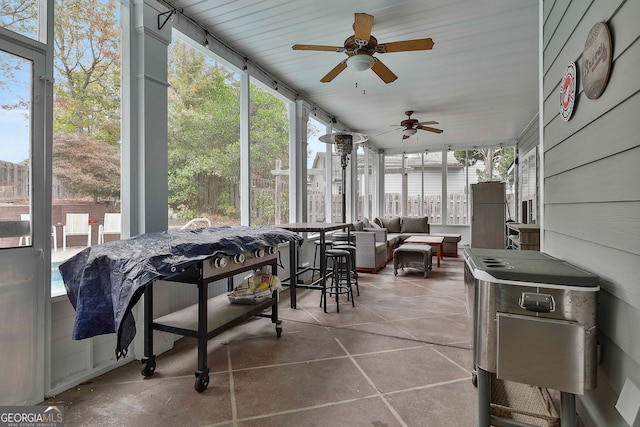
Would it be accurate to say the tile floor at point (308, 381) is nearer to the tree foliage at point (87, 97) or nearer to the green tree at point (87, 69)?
the tree foliage at point (87, 97)

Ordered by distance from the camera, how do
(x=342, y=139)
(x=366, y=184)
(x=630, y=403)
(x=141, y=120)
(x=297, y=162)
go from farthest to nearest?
(x=366, y=184)
(x=297, y=162)
(x=342, y=139)
(x=141, y=120)
(x=630, y=403)

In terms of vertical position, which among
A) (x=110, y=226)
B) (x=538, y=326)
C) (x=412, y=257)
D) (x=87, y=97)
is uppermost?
(x=87, y=97)

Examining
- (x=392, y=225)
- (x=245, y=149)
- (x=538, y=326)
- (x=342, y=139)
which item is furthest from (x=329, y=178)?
(x=538, y=326)

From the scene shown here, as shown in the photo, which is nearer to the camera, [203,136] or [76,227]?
[76,227]

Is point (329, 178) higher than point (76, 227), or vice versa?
point (329, 178)

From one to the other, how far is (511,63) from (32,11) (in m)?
4.85

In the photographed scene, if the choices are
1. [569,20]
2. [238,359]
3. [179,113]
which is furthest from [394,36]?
[238,359]

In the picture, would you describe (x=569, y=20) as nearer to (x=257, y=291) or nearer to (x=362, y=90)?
(x=257, y=291)

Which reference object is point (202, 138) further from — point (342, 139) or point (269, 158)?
point (342, 139)

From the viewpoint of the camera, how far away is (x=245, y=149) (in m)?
4.26

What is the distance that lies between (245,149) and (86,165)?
1.96 meters

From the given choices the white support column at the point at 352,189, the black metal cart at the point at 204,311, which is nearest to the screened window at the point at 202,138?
the black metal cart at the point at 204,311

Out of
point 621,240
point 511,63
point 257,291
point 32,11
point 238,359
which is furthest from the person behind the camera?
point 511,63

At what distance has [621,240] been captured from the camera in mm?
1218
